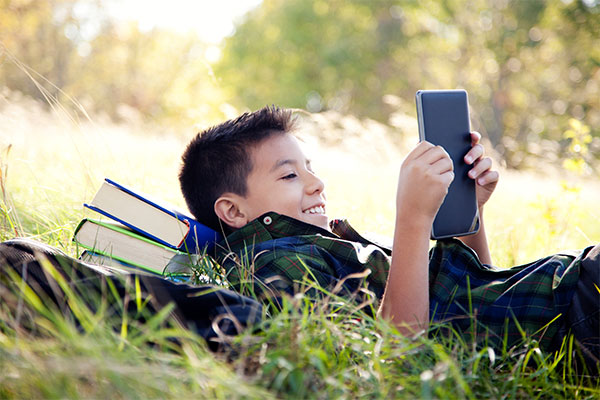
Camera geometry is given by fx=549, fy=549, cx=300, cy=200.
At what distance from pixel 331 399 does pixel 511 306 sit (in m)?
0.90

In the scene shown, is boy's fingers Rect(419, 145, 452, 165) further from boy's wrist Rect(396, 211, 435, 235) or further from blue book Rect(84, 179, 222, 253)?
blue book Rect(84, 179, 222, 253)

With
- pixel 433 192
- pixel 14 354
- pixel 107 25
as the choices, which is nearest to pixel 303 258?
pixel 433 192

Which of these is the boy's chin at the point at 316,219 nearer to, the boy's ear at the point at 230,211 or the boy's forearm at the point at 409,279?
the boy's ear at the point at 230,211

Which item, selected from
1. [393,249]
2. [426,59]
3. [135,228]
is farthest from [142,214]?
[426,59]

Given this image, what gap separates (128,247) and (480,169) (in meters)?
1.38

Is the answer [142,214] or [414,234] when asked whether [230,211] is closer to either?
[142,214]

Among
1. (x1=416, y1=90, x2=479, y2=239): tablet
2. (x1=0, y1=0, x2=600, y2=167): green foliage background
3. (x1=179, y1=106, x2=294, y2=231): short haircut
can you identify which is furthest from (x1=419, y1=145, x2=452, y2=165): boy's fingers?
(x1=0, y1=0, x2=600, y2=167): green foliage background

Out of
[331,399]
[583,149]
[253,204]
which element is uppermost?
[583,149]

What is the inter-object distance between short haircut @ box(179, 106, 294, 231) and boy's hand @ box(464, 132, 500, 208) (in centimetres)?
82

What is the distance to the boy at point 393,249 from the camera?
1721 mm

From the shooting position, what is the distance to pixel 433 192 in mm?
1741

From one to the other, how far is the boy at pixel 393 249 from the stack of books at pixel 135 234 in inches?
7.3

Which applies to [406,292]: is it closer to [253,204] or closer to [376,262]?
[376,262]

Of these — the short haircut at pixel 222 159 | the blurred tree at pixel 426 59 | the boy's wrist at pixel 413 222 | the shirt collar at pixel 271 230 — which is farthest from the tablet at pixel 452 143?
the blurred tree at pixel 426 59
